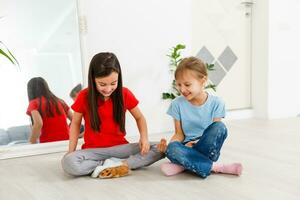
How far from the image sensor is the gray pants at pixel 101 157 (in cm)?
190

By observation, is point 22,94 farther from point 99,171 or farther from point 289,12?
point 289,12

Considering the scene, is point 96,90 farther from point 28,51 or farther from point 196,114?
point 28,51

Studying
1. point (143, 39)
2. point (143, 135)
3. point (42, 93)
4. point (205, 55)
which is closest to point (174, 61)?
point (143, 39)

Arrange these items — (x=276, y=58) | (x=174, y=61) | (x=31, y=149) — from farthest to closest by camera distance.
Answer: (x=276, y=58)
(x=174, y=61)
(x=31, y=149)

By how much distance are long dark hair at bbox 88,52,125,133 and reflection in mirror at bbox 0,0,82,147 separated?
2.67 ft

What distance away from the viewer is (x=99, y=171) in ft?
6.23

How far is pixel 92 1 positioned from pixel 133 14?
1.13 feet

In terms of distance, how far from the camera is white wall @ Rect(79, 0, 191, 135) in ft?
9.30

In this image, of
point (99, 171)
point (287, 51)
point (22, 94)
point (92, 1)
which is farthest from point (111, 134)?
point (287, 51)

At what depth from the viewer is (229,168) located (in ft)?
6.19

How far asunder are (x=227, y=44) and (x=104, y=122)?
216cm

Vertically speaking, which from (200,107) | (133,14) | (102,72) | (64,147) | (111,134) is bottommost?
(64,147)

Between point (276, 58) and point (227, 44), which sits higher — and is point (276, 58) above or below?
below

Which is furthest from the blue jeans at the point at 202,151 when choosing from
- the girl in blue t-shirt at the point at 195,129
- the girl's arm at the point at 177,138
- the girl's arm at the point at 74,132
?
the girl's arm at the point at 74,132
